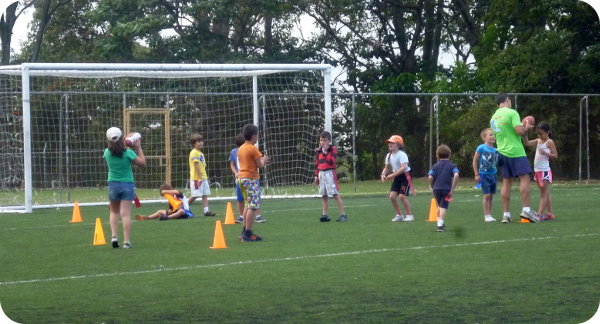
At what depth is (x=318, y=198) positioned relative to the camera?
2320cm

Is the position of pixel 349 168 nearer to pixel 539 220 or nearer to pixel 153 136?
pixel 153 136

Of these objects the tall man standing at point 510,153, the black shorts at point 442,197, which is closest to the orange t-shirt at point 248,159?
the black shorts at point 442,197

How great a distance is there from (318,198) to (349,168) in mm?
7335

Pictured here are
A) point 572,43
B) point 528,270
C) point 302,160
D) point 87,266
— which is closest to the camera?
point 528,270

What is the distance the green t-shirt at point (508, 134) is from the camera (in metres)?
15.0

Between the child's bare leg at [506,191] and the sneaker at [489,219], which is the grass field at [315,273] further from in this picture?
the child's bare leg at [506,191]

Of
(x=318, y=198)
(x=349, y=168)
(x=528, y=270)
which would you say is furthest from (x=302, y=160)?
(x=528, y=270)

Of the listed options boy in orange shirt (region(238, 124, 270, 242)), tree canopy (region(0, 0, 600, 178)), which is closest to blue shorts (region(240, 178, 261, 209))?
boy in orange shirt (region(238, 124, 270, 242))

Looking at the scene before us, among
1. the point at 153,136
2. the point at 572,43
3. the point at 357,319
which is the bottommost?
the point at 357,319

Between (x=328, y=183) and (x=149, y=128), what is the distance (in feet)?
35.0

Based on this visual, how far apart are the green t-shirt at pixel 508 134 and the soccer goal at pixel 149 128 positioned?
7278mm

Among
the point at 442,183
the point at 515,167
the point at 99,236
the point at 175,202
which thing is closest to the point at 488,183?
the point at 515,167

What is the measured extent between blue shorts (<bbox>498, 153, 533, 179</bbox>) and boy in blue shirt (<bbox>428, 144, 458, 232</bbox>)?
1.12 meters

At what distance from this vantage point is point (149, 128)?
25906mm
